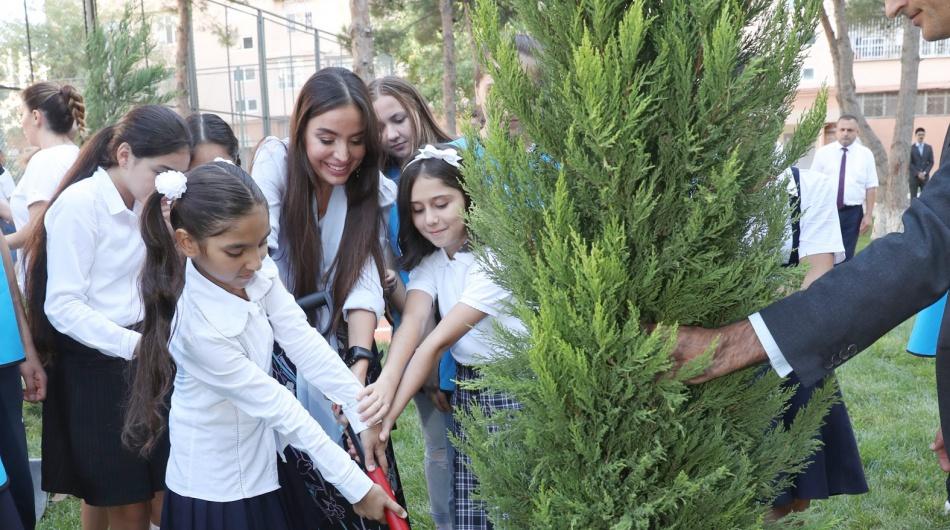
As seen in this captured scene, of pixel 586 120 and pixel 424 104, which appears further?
pixel 424 104

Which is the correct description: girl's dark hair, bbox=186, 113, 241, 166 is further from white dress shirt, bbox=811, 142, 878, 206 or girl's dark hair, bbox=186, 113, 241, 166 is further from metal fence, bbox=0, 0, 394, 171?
metal fence, bbox=0, 0, 394, 171

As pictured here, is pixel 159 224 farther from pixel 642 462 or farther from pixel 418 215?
pixel 642 462

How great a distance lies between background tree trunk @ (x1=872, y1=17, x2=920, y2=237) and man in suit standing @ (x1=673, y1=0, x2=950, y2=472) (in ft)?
60.9

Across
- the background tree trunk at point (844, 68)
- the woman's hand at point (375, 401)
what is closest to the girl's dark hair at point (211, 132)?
the woman's hand at point (375, 401)

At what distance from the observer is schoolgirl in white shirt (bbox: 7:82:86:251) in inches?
200

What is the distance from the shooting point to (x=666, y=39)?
181cm

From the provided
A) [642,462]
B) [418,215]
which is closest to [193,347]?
[418,215]

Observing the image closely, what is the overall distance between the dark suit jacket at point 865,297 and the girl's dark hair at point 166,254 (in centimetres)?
166

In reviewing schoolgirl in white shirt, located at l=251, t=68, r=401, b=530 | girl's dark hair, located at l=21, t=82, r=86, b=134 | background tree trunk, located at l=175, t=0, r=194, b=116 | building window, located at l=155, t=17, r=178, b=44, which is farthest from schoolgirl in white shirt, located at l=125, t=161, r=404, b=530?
building window, located at l=155, t=17, r=178, b=44

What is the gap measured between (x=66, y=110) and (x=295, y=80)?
15.7 meters

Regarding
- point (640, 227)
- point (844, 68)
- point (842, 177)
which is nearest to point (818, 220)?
Result: point (640, 227)

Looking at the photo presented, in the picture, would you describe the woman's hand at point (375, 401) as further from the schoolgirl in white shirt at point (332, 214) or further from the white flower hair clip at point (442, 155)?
the white flower hair clip at point (442, 155)

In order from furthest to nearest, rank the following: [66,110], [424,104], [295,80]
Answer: [295,80] → [66,110] → [424,104]

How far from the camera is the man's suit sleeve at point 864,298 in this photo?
1.75m
